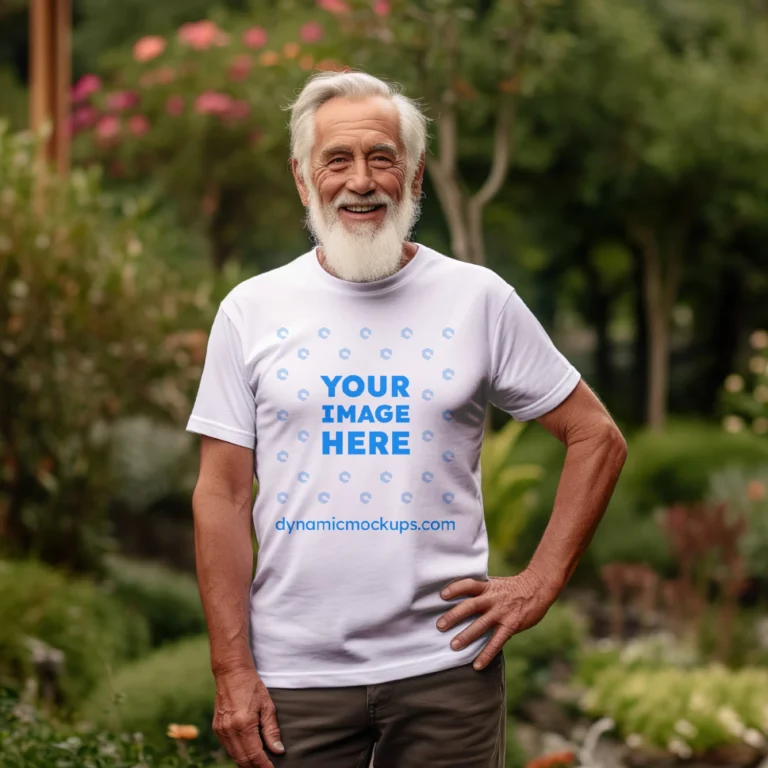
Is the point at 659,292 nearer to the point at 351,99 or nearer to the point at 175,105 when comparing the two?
the point at 175,105

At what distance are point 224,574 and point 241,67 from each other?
9.82 metres

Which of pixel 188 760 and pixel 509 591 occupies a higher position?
pixel 509 591

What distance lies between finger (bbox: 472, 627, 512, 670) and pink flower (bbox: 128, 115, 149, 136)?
10474mm

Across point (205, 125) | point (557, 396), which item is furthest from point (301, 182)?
point (205, 125)

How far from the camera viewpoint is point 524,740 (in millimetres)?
5414

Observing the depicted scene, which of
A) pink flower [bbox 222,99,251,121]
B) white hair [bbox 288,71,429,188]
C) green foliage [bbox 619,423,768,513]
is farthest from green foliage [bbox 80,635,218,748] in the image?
pink flower [bbox 222,99,251,121]

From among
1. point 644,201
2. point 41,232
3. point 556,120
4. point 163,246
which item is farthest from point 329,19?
point 41,232

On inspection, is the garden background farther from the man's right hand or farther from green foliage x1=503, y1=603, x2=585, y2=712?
the man's right hand

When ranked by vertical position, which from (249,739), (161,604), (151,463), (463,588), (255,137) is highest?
(255,137)

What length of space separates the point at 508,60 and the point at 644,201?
6792mm

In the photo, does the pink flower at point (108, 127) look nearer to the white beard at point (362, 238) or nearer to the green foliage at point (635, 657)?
the green foliage at point (635, 657)

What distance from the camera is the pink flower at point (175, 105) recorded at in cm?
1198

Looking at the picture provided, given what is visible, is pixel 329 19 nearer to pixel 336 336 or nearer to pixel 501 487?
pixel 501 487

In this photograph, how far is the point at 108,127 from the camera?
463 inches
